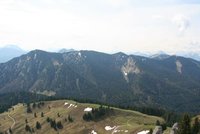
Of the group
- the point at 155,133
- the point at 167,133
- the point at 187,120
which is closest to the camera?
the point at 187,120

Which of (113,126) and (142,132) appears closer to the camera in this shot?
(142,132)

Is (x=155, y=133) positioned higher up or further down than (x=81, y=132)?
higher up

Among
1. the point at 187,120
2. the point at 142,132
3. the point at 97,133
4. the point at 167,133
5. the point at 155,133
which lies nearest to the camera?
the point at 187,120

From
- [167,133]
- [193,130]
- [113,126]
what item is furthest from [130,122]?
[193,130]

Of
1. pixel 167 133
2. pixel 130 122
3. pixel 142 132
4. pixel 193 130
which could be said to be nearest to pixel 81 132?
pixel 130 122

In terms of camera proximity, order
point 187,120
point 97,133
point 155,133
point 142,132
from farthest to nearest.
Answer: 1. point 97,133
2. point 142,132
3. point 155,133
4. point 187,120

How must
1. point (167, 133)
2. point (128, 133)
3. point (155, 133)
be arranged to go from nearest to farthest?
point (155, 133), point (167, 133), point (128, 133)

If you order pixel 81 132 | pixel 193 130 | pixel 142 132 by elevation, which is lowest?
pixel 81 132

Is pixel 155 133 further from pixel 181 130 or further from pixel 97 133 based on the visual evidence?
pixel 97 133

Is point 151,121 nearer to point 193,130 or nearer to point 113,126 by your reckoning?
point 113,126
